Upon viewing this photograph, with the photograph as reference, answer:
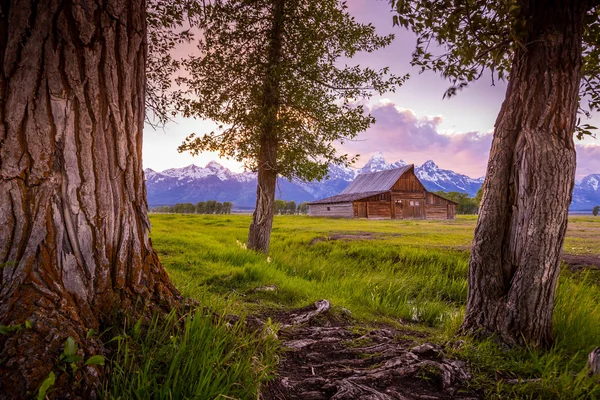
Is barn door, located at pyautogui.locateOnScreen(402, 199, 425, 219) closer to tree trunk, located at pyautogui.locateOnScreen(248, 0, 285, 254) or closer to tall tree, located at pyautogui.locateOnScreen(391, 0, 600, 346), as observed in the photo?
tree trunk, located at pyautogui.locateOnScreen(248, 0, 285, 254)

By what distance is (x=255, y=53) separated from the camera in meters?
9.68

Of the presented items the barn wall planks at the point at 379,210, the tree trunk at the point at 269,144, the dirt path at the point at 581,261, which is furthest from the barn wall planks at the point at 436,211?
the tree trunk at the point at 269,144

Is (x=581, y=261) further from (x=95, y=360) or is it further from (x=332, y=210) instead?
(x=332, y=210)

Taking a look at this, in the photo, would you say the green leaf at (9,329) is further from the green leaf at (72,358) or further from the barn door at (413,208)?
the barn door at (413,208)

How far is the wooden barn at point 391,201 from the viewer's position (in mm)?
47969

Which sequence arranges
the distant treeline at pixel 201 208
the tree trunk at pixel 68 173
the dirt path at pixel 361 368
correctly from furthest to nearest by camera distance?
the distant treeline at pixel 201 208 → the dirt path at pixel 361 368 → the tree trunk at pixel 68 173

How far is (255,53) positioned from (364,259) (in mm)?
7772

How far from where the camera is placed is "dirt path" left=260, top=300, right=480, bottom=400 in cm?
253

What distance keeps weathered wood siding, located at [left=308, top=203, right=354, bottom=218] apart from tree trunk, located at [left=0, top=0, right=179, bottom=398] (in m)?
45.9

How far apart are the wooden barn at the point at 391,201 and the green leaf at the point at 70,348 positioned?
4635 cm

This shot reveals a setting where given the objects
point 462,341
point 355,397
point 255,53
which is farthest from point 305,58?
point 355,397

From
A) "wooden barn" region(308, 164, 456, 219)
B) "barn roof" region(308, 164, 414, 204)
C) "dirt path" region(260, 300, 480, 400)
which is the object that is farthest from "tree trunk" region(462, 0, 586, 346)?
"barn roof" region(308, 164, 414, 204)

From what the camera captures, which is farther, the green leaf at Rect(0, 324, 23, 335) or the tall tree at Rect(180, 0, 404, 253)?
the tall tree at Rect(180, 0, 404, 253)

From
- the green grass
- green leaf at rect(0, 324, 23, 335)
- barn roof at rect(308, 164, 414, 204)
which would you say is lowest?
the green grass
